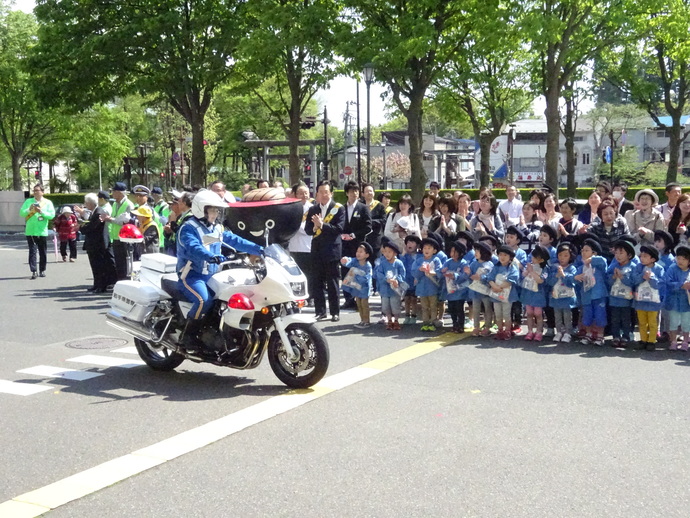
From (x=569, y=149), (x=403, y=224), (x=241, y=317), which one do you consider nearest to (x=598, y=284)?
(x=403, y=224)

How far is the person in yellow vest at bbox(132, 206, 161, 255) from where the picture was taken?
45.8 feet

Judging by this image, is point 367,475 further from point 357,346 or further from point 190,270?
point 357,346

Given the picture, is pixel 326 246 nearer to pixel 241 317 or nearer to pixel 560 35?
pixel 241 317

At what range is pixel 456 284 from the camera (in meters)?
10.2

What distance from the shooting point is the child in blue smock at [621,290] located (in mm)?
9211

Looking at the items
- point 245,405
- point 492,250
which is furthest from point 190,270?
point 492,250

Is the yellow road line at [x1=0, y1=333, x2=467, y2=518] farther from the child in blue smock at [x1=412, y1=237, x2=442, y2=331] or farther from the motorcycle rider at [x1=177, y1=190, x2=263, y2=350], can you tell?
the child in blue smock at [x1=412, y1=237, x2=442, y2=331]

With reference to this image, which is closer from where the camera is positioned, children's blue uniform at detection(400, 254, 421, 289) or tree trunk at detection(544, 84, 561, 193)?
children's blue uniform at detection(400, 254, 421, 289)

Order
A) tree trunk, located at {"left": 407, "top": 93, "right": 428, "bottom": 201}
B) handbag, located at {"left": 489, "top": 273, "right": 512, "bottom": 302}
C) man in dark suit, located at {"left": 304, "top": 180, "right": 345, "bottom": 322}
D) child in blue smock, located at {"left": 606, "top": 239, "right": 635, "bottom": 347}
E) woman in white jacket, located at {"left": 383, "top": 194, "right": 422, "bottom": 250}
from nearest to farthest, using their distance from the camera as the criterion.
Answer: child in blue smock, located at {"left": 606, "top": 239, "right": 635, "bottom": 347} → handbag, located at {"left": 489, "top": 273, "right": 512, "bottom": 302} → man in dark suit, located at {"left": 304, "top": 180, "right": 345, "bottom": 322} → woman in white jacket, located at {"left": 383, "top": 194, "right": 422, "bottom": 250} → tree trunk, located at {"left": 407, "top": 93, "right": 428, "bottom": 201}

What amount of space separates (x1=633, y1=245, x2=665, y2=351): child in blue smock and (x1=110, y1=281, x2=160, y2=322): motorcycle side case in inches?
203

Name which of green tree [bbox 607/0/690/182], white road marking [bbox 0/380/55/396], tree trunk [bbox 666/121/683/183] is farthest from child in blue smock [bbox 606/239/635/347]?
tree trunk [bbox 666/121/683/183]

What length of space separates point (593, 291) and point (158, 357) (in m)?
4.85

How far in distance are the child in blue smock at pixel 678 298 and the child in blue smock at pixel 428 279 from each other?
2751mm

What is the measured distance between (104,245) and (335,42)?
11797 millimetres
